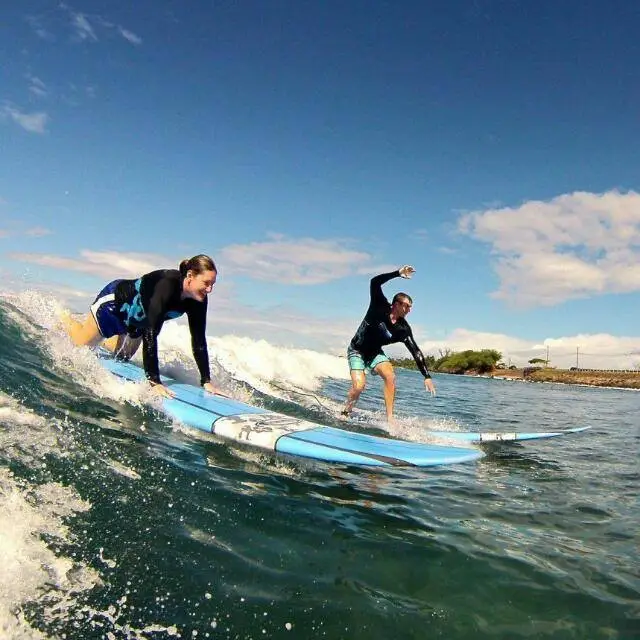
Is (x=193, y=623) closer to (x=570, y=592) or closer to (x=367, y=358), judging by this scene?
(x=570, y=592)

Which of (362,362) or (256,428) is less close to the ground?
(362,362)

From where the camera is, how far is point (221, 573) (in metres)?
2.62

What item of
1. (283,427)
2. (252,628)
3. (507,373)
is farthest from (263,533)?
(507,373)

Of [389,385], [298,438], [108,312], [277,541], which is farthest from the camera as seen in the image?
[389,385]

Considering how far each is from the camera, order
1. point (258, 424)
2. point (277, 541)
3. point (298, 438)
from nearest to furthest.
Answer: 1. point (277, 541)
2. point (298, 438)
3. point (258, 424)

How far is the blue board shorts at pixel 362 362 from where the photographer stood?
8758 millimetres

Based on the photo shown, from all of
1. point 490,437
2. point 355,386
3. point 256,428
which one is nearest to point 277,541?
point 256,428

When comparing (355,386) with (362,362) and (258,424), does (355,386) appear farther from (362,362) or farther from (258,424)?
(258,424)

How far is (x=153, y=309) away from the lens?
605 centimetres

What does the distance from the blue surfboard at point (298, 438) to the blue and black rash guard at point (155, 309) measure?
71cm

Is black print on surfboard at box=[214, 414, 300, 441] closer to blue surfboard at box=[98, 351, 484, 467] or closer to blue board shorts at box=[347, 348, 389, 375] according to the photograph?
blue surfboard at box=[98, 351, 484, 467]

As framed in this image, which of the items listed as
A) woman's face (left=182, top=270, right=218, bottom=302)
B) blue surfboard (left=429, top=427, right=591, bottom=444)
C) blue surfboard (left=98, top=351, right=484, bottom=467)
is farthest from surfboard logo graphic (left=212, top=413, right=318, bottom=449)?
blue surfboard (left=429, top=427, right=591, bottom=444)

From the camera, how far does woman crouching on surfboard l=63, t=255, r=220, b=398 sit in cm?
603

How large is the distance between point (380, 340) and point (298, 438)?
3.74m
